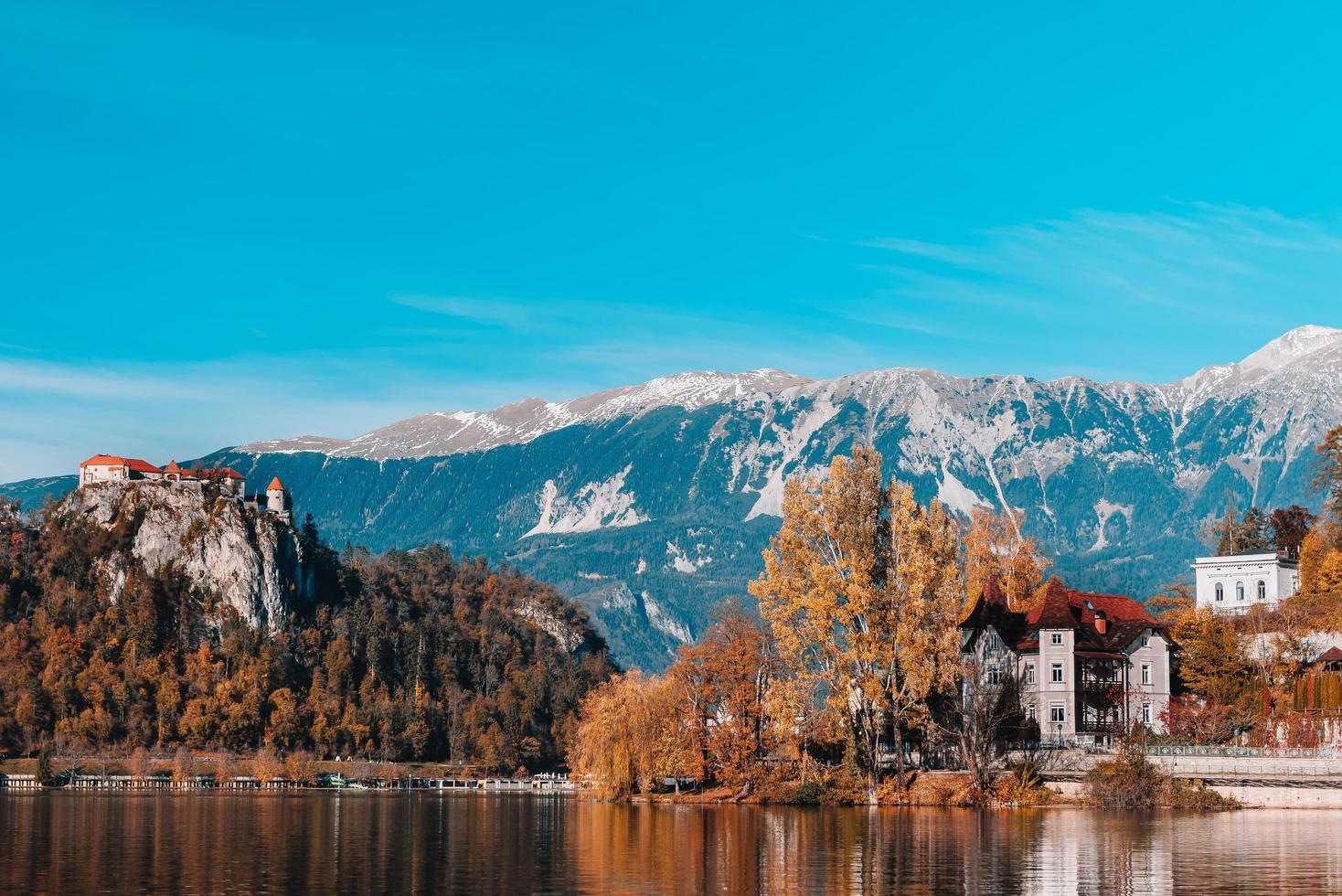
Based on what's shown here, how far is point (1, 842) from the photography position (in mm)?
76250

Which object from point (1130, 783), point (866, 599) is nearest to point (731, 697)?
point (866, 599)

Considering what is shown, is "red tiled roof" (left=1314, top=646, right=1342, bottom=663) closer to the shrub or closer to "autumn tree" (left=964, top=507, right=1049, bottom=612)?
"autumn tree" (left=964, top=507, right=1049, bottom=612)

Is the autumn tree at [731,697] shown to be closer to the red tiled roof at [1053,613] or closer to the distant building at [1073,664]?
the distant building at [1073,664]

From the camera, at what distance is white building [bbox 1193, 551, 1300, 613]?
512ft

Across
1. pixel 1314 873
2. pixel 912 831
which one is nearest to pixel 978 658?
pixel 912 831

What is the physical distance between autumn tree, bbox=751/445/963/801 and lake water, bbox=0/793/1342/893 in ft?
20.9

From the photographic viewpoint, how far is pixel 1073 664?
119938 mm

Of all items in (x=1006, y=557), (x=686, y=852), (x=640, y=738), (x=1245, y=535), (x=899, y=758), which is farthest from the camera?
(x=1245, y=535)

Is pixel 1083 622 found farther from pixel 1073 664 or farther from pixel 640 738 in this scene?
pixel 640 738

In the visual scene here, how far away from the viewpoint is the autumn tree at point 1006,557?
136 metres

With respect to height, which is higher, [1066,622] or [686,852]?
[1066,622]

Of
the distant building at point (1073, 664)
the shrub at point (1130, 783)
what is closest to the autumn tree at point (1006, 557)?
the distant building at point (1073, 664)

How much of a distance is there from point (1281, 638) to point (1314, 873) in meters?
67.3

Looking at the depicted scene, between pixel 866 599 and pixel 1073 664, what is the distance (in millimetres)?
30259
